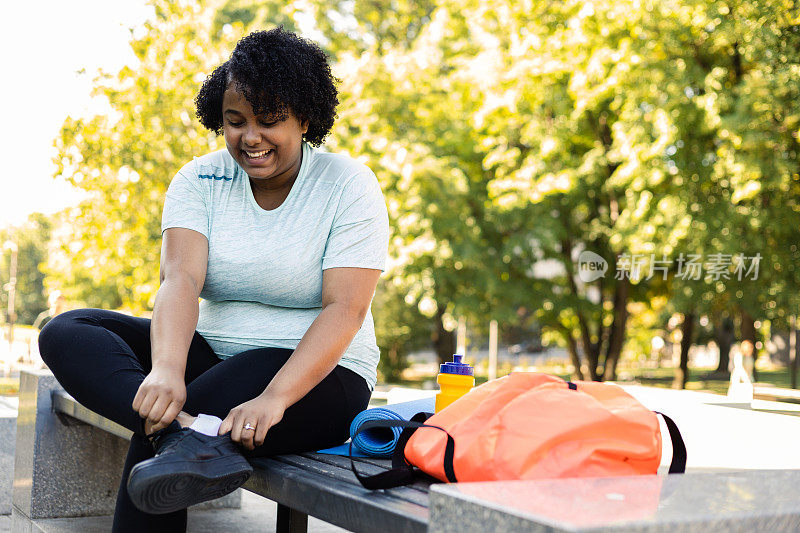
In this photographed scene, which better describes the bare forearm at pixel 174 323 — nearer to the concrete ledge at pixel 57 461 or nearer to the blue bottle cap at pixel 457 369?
the blue bottle cap at pixel 457 369

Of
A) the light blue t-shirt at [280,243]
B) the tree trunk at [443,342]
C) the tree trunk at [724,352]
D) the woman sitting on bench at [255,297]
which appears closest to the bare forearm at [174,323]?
the woman sitting on bench at [255,297]

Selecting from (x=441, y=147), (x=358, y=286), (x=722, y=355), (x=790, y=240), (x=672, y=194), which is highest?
(x=441, y=147)

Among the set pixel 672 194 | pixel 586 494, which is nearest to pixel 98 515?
pixel 586 494

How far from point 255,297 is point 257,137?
445mm

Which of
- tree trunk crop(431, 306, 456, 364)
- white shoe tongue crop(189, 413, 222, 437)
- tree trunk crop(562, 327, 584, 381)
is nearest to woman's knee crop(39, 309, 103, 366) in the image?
white shoe tongue crop(189, 413, 222, 437)

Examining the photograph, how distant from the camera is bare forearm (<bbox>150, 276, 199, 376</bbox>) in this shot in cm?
220

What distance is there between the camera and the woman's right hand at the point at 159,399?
2.01 metres

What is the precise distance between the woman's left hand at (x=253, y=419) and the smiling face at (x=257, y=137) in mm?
700

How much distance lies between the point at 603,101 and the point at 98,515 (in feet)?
36.9

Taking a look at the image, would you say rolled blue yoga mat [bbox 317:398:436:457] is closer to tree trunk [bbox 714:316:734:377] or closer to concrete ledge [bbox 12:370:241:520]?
concrete ledge [bbox 12:370:241:520]

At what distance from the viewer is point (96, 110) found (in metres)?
13.8

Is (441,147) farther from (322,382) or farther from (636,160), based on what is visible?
(322,382)

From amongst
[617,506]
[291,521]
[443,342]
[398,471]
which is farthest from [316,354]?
[443,342]

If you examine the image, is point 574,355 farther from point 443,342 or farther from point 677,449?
point 677,449
